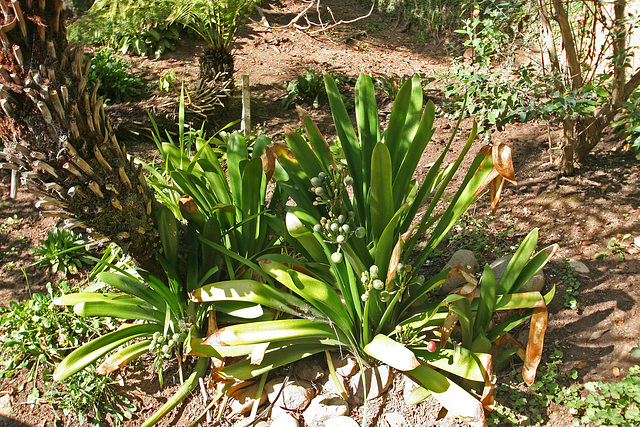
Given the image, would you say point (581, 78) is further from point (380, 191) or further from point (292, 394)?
point (292, 394)

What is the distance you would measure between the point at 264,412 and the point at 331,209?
115 centimetres

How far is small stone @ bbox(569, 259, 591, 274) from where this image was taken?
8.83 feet

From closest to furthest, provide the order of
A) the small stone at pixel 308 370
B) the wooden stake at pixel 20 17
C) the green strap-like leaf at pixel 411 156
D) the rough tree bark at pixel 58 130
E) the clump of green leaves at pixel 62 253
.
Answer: the wooden stake at pixel 20 17, the rough tree bark at pixel 58 130, the green strap-like leaf at pixel 411 156, the small stone at pixel 308 370, the clump of green leaves at pixel 62 253

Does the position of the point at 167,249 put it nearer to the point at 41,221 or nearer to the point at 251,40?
the point at 41,221

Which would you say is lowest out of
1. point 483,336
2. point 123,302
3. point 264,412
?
point 264,412

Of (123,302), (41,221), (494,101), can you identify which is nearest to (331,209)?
(123,302)

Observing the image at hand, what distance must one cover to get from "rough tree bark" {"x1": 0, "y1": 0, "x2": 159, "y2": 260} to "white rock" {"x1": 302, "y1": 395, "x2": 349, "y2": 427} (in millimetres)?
1268

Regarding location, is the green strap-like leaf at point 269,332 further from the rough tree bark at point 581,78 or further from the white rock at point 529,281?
the rough tree bark at point 581,78

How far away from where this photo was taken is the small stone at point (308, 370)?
2561 millimetres

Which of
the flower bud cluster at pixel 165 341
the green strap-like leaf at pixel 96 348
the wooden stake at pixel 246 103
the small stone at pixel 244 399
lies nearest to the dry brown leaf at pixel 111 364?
the green strap-like leaf at pixel 96 348

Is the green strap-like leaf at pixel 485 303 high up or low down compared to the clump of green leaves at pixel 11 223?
up

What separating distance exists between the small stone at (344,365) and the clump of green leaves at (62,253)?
192 cm

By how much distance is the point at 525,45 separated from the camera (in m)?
4.15

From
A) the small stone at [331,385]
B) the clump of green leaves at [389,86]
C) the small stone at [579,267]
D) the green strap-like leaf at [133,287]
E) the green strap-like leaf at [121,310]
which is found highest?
the clump of green leaves at [389,86]
